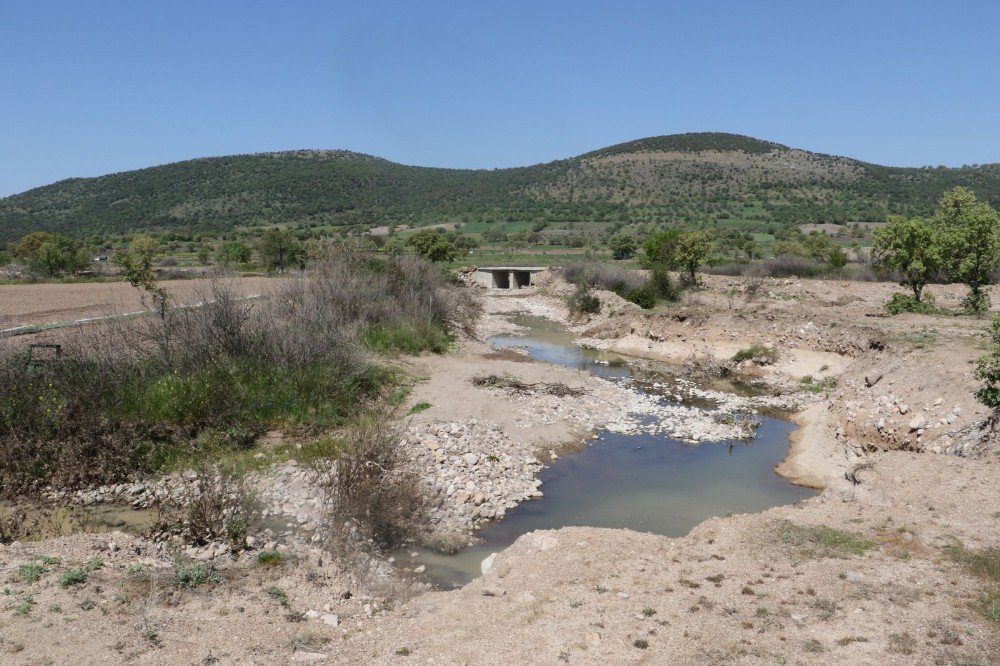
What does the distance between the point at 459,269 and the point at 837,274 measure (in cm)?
3516

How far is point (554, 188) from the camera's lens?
4975 inches

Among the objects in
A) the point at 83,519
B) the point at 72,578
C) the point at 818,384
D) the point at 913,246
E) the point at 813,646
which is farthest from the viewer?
the point at 913,246

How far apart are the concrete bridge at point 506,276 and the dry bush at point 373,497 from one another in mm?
52554

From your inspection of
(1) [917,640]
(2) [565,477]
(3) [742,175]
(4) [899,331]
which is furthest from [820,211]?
(1) [917,640]

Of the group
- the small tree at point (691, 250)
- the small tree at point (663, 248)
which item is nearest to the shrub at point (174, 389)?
the small tree at point (691, 250)

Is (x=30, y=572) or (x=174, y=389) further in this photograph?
(x=174, y=389)

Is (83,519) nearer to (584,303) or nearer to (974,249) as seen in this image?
(974,249)

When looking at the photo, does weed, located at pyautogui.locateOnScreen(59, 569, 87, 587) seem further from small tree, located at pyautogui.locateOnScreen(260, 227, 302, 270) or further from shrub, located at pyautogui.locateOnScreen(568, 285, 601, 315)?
small tree, located at pyautogui.locateOnScreen(260, 227, 302, 270)

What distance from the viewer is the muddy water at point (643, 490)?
38.8ft

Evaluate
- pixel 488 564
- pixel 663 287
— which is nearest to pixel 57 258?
pixel 663 287

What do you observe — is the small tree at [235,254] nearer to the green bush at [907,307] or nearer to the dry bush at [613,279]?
the dry bush at [613,279]

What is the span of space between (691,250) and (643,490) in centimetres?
3331

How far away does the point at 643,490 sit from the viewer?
47.1 ft

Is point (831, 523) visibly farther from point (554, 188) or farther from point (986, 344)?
point (554, 188)
